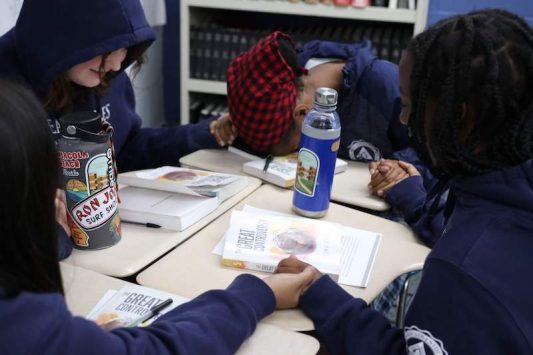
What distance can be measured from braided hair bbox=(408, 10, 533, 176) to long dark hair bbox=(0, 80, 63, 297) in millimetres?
507

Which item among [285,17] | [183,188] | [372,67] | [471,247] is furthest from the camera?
[285,17]

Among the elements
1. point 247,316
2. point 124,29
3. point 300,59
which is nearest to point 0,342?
point 247,316

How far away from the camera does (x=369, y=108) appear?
161 centimetres

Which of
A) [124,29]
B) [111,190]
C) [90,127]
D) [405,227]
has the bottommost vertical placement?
[405,227]

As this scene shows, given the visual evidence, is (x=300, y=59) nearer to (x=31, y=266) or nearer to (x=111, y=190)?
(x=111, y=190)

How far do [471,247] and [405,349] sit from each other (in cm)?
21

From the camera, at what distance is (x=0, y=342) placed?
54cm

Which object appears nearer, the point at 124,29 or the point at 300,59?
the point at 124,29

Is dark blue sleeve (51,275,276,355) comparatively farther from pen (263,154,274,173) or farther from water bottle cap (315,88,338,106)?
pen (263,154,274,173)

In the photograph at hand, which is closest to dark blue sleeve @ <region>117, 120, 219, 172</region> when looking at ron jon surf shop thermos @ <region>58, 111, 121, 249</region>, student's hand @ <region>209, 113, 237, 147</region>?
student's hand @ <region>209, 113, 237, 147</region>

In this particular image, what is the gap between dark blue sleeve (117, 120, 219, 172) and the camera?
5.55 ft

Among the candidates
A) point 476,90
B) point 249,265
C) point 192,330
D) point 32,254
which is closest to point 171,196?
point 249,265

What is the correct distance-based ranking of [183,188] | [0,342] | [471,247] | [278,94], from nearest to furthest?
[0,342] → [471,247] → [183,188] → [278,94]

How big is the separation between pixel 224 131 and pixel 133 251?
680mm
